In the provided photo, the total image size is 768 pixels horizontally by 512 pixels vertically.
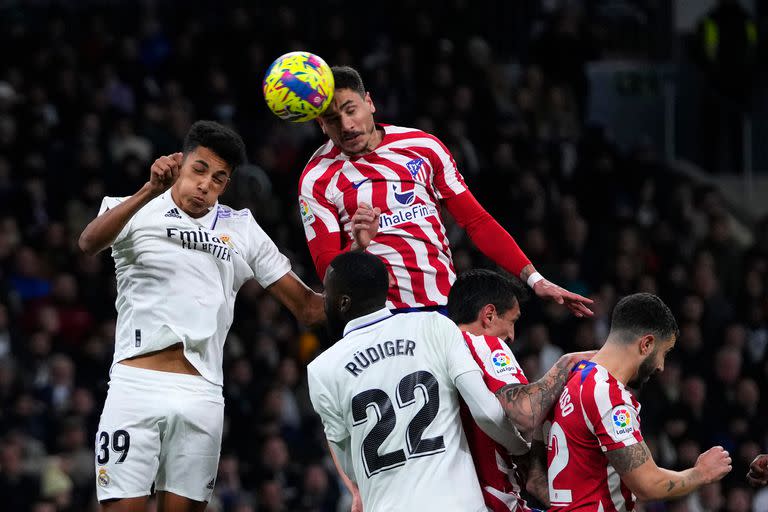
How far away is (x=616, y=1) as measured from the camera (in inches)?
731

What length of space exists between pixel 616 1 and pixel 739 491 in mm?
8528

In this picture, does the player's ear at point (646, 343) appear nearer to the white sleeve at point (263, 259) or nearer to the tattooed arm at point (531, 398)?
the tattooed arm at point (531, 398)

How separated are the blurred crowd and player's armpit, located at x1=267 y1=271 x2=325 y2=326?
16.0 ft

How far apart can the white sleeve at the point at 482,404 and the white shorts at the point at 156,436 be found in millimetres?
1363

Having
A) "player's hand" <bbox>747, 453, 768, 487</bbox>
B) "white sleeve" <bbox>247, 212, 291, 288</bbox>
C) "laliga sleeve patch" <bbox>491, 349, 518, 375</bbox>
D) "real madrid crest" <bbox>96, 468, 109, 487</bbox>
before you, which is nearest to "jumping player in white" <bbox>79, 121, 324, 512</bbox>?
"real madrid crest" <bbox>96, 468, 109, 487</bbox>

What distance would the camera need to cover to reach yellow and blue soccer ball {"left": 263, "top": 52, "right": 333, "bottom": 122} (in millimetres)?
6035

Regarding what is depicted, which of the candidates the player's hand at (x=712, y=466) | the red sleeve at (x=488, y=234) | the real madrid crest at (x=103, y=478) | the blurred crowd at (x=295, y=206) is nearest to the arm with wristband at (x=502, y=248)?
the red sleeve at (x=488, y=234)

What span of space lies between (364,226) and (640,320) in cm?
134

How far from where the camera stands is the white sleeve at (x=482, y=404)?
208 inches

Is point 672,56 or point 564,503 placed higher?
point 672,56

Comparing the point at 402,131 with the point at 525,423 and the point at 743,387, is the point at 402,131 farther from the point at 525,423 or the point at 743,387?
the point at 743,387

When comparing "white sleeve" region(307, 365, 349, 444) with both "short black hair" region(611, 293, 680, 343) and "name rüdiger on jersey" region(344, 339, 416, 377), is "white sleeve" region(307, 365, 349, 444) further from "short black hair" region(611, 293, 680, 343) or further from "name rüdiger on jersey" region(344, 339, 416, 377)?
"short black hair" region(611, 293, 680, 343)

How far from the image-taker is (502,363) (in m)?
5.58

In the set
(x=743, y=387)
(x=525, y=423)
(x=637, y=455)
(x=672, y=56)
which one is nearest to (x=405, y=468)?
(x=525, y=423)
